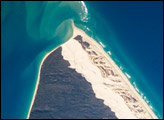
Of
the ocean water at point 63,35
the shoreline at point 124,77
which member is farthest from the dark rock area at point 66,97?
the shoreline at point 124,77

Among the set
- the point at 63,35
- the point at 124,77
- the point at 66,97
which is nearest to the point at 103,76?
the point at 124,77

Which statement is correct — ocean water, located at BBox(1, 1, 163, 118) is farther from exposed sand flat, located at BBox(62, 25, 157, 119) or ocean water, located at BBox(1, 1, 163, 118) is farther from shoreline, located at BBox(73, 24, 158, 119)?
exposed sand flat, located at BBox(62, 25, 157, 119)

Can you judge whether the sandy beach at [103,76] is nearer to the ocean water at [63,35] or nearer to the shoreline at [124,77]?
the shoreline at [124,77]

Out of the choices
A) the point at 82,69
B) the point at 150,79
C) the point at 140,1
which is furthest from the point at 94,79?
the point at 140,1

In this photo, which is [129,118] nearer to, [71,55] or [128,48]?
[128,48]

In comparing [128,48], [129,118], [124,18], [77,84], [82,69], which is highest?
[124,18]

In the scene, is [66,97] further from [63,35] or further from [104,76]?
[63,35]
